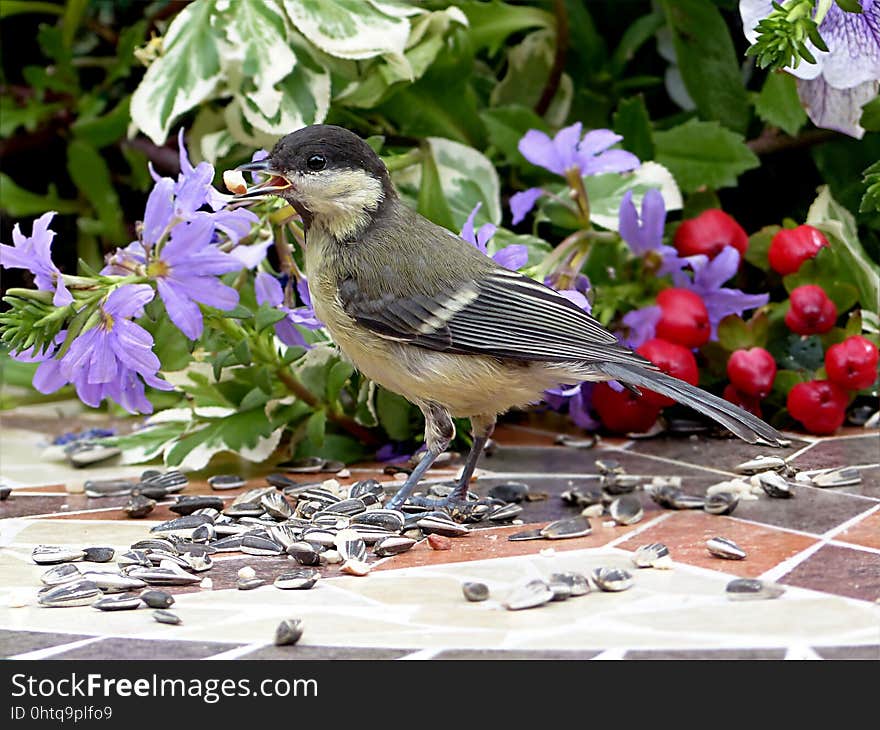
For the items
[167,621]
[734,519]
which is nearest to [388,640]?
[167,621]

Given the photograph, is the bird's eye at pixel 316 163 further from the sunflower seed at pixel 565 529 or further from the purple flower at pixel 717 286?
the purple flower at pixel 717 286

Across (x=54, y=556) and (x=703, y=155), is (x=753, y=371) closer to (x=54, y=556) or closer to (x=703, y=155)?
(x=703, y=155)

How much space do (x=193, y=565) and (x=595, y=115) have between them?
5.98ft

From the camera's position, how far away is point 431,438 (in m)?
2.14

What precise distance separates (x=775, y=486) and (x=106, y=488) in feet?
4.09

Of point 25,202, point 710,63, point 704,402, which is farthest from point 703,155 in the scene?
point 25,202

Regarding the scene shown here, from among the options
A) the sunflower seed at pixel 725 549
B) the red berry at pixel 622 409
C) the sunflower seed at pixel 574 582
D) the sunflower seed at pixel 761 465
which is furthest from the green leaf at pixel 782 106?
the sunflower seed at pixel 574 582

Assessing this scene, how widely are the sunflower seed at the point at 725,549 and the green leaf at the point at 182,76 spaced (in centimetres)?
138

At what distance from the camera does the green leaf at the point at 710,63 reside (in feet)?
9.68

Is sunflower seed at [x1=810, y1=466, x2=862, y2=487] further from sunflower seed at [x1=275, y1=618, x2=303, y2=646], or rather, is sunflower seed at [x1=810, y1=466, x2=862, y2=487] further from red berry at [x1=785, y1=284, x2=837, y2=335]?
sunflower seed at [x1=275, y1=618, x2=303, y2=646]

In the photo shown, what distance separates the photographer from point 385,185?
6.84 feet

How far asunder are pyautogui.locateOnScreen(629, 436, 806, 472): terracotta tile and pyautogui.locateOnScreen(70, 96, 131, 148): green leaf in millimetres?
1609

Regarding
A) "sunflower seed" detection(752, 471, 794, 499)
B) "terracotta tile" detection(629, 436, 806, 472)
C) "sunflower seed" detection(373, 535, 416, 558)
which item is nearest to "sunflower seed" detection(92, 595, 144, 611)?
"sunflower seed" detection(373, 535, 416, 558)

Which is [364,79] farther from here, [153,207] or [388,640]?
[388,640]
